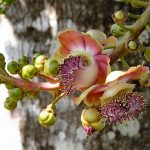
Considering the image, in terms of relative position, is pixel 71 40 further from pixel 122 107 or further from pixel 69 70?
pixel 122 107

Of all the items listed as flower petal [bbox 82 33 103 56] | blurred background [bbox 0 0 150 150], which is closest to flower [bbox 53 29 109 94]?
flower petal [bbox 82 33 103 56]

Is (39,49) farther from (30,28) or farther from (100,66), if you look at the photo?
(100,66)

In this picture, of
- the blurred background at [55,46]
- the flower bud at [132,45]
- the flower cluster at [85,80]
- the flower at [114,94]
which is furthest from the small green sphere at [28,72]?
the blurred background at [55,46]

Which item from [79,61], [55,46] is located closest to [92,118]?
[79,61]

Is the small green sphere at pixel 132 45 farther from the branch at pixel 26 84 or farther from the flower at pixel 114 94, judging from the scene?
the branch at pixel 26 84

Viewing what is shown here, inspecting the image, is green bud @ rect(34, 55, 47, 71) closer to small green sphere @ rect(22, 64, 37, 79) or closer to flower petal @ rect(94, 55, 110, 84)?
small green sphere @ rect(22, 64, 37, 79)

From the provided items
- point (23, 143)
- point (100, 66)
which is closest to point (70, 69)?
point (100, 66)
